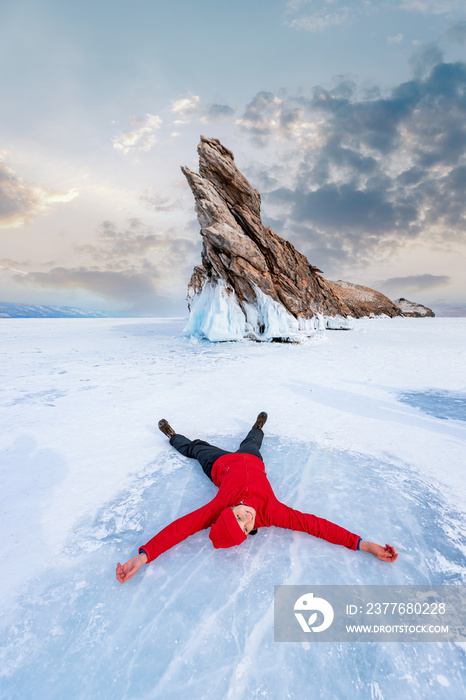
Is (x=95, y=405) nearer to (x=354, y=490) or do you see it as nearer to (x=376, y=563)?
(x=354, y=490)

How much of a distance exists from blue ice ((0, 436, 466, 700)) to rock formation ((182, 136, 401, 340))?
13544mm

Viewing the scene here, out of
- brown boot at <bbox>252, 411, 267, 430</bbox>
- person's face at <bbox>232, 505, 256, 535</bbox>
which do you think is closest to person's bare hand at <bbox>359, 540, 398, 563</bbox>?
person's face at <bbox>232, 505, 256, 535</bbox>

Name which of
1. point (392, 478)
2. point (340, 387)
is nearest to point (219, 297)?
point (340, 387)

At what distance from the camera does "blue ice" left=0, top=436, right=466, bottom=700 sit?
4.62ft

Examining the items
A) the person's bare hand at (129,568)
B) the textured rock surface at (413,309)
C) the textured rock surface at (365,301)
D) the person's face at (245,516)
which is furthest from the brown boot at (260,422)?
the textured rock surface at (413,309)

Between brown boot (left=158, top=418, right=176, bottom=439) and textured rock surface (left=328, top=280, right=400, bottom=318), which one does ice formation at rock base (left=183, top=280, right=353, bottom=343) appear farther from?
textured rock surface (left=328, top=280, right=400, bottom=318)

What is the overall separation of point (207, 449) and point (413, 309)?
3104 inches

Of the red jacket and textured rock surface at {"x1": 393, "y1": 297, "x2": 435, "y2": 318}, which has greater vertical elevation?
textured rock surface at {"x1": 393, "y1": 297, "x2": 435, "y2": 318}

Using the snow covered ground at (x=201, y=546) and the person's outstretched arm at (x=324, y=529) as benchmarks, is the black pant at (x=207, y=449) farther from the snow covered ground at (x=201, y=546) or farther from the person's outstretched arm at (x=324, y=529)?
the person's outstretched arm at (x=324, y=529)

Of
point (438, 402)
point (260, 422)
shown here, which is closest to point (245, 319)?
point (438, 402)

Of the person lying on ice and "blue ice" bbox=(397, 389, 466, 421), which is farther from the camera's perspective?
"blue ice" bbox=(397, 389, 466, 421)

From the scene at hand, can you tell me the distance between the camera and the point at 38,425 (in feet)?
14.7

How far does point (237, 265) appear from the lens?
15812 mm

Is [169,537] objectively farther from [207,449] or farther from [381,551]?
[381,551]
